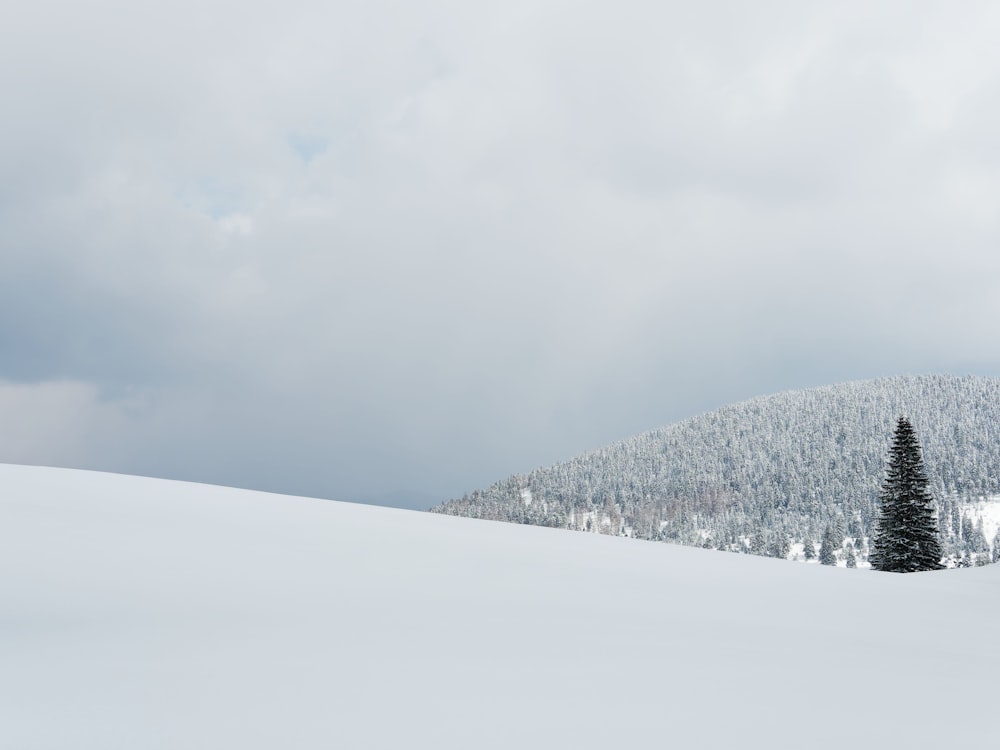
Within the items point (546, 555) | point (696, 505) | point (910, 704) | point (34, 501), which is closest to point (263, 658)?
point (910, 704)

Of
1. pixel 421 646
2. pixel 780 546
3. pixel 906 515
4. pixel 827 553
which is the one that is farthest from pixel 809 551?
pixel 421 646

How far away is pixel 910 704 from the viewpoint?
3621 millimetres

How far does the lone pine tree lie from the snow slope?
25361 millimetres

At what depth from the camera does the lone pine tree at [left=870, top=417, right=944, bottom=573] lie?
1155 inches

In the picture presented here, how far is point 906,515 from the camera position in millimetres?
29938

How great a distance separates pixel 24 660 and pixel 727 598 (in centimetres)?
571

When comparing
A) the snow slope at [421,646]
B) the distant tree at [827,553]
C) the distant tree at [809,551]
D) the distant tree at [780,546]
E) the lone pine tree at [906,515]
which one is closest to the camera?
the snow slope at [421,646]

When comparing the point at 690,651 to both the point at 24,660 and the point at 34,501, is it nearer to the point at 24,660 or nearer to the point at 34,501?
the point at 24,660

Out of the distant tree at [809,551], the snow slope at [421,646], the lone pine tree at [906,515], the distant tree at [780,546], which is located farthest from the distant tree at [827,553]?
the snow slope at [421,646]

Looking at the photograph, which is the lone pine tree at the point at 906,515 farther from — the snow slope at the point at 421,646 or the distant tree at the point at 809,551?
the distant tree at the point at 809,551

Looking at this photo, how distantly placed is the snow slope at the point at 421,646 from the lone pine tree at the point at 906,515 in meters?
25.4

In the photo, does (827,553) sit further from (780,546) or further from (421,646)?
(421,646)

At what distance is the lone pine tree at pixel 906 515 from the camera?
2933 centimetres

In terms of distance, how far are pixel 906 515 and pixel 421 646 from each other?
106ft
